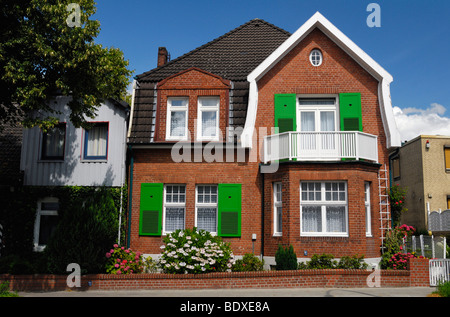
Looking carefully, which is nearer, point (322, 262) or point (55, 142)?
point (322, 262)

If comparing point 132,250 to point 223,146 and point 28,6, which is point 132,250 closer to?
point 223,146

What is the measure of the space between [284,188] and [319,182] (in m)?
1.25

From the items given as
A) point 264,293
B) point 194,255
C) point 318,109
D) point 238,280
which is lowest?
point 264,293

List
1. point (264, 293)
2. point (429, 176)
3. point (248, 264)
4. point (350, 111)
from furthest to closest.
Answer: point (429, 176), point (350, 111), point (248, 264), point (264, 293)

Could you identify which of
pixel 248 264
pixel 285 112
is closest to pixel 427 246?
pixel 248 264

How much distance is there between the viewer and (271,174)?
1480 centimetres

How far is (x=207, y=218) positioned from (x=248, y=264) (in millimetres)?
2544

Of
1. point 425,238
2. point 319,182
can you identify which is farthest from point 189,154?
point 425,238

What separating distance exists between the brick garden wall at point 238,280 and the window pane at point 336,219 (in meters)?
1.85

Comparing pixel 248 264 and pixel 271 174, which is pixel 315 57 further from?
pixel 248 264

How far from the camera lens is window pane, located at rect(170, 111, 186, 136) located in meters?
15.8

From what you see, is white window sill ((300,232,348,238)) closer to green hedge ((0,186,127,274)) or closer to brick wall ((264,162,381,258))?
brick wall ((264,162,381,258))

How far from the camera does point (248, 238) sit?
14.7m

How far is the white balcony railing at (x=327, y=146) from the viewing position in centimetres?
1413
